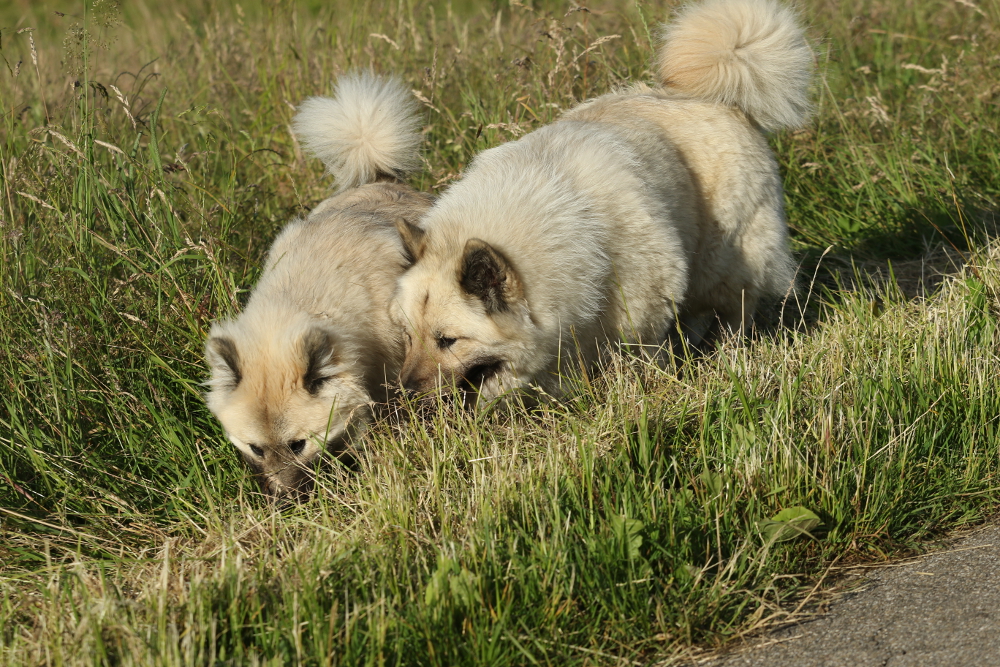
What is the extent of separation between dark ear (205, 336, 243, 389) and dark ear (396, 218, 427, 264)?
0.82m

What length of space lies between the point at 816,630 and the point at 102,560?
2.43 metres

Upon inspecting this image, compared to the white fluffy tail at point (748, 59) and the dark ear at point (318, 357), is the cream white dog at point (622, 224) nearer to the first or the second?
the white fluffy tail at point (748, 59)

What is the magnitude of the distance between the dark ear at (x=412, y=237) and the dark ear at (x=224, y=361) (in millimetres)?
820

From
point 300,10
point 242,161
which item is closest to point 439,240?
point 242,161

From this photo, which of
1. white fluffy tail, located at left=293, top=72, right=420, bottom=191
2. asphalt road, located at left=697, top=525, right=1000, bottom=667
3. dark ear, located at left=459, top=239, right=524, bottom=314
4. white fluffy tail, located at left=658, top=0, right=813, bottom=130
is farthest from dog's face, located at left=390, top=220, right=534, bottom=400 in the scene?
white fluffy tail, located at left=658, top=0, right=813, bottom=130

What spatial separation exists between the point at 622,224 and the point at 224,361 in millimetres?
1762

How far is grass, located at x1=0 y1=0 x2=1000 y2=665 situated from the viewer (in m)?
2.62

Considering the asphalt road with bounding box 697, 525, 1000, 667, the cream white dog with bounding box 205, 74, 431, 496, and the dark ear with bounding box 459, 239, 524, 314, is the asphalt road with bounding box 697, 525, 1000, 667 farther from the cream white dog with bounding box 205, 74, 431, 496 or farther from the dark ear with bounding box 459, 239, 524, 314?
the cream white dog with bounding box 205, 74, 431, 496

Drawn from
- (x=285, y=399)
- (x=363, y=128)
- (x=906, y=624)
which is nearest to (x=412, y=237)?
(x=285, y=399)

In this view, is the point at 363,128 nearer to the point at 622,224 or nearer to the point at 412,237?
the point at 412,237

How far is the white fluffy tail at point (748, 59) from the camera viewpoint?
4.68 m

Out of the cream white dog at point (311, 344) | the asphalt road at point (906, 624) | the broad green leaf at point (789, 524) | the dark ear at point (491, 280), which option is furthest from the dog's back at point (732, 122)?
the asphalt road at point (906, 624)

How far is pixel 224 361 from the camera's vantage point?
3621 millimetres

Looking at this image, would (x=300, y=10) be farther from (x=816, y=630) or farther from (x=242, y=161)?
(x=816, y=630)
